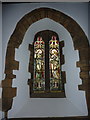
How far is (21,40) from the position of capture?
431 centimetres

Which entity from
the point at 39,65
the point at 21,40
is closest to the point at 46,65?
the point at 39,65

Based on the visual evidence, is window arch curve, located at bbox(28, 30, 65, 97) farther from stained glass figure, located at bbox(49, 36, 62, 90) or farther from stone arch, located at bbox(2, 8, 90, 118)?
stone arch, located at bbox(2, 8, 90, 118)

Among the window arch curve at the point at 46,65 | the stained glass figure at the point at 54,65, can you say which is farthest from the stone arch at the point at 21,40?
the stained glass figure at the point at 54,65

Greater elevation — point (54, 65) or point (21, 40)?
point (21, 40)

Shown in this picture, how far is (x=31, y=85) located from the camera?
14.6ft

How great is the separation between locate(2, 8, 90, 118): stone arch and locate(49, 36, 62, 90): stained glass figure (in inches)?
21.9

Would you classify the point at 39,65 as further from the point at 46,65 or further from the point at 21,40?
the point at 21,40

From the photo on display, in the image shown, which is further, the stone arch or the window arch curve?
the window arch curve

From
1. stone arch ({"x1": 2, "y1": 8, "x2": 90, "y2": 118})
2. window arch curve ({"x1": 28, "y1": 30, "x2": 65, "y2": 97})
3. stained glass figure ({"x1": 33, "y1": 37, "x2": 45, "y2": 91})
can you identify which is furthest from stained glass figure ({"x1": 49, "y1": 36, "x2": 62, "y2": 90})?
stone arch ({"x1": 2, "y1": 8, "x2": 90, "y2": 118})

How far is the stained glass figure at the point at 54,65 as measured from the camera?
457 centimetres

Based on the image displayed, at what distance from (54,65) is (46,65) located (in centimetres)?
19

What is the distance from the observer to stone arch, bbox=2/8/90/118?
4.04m

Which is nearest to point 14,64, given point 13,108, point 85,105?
point 13,108

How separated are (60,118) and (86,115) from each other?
53 cm
